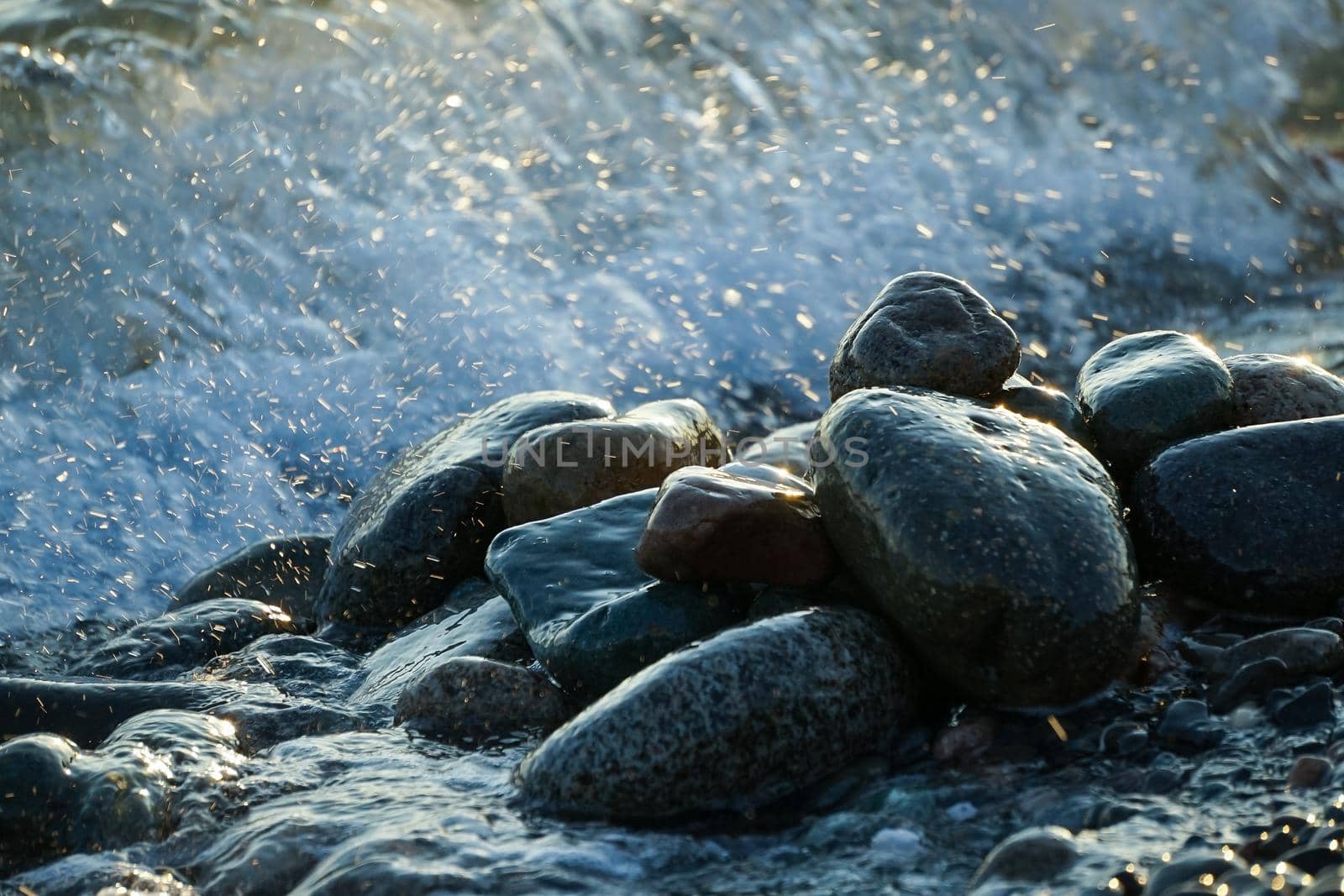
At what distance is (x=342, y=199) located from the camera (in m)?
10.1

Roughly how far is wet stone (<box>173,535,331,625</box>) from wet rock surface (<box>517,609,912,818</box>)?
9.11ft

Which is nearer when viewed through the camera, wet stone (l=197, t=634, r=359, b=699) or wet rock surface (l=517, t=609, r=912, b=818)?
wet rock surface (l=517, t=609, r=912, b=818)

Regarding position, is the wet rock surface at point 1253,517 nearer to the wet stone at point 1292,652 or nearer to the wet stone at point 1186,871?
the wet stone at point 1292,652

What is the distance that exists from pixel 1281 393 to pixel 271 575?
4.08m

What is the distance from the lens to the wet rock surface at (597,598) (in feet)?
11.5

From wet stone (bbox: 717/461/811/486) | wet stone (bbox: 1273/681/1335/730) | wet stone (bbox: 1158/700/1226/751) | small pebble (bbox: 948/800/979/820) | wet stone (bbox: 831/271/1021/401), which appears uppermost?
wet stone (bbox: 831/271/1021/401)

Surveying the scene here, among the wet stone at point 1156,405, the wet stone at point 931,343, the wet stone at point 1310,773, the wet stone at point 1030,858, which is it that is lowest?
the wet stone at point 1310,773

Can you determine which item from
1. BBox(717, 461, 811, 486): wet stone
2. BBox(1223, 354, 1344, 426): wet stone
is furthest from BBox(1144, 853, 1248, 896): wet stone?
BBox(1223, 354, 1344, 426): wet stone

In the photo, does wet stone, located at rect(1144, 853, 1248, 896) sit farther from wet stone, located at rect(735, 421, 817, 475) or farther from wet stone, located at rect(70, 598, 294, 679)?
wet stone, located at rect(70, 598, 294, 679)

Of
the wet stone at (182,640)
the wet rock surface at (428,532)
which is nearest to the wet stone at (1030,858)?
the wet rock surface at (428,532)

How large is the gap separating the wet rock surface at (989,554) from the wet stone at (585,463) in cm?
128

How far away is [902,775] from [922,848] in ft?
1.12

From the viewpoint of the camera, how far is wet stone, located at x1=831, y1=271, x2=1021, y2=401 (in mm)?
3990

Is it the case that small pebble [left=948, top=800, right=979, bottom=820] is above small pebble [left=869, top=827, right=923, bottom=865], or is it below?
below
